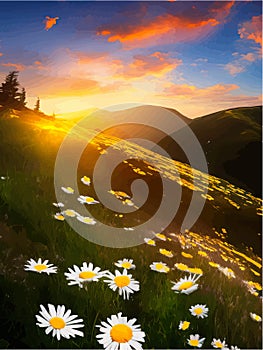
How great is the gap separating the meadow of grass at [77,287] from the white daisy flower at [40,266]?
0.05 meters

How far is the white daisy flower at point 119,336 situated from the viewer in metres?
1.90

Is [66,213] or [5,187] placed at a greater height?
[5,187]

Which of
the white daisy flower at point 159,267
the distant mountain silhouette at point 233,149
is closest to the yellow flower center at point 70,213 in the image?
the white daisy flower at point 159,267

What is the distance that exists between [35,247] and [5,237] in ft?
0.81

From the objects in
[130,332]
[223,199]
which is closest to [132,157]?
[223,199]

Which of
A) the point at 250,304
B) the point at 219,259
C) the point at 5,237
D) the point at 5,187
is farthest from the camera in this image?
the point at 219,259

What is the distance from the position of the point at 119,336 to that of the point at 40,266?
0.85m

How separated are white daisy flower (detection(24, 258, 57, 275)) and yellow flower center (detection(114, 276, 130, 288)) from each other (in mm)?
466

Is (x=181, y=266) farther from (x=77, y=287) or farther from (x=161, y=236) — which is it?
(x=77, y=287)

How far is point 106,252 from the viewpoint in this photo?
127 inches

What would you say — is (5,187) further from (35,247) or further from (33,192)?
(35,247)

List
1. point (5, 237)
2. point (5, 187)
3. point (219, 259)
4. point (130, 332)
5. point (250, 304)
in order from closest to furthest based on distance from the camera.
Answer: point (130, 332), point (5, 237), point (5, 187), point (250, 304), point (219, 259)

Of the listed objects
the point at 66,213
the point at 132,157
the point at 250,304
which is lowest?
the point at 250,304

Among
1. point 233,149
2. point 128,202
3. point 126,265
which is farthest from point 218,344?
point 233,149
